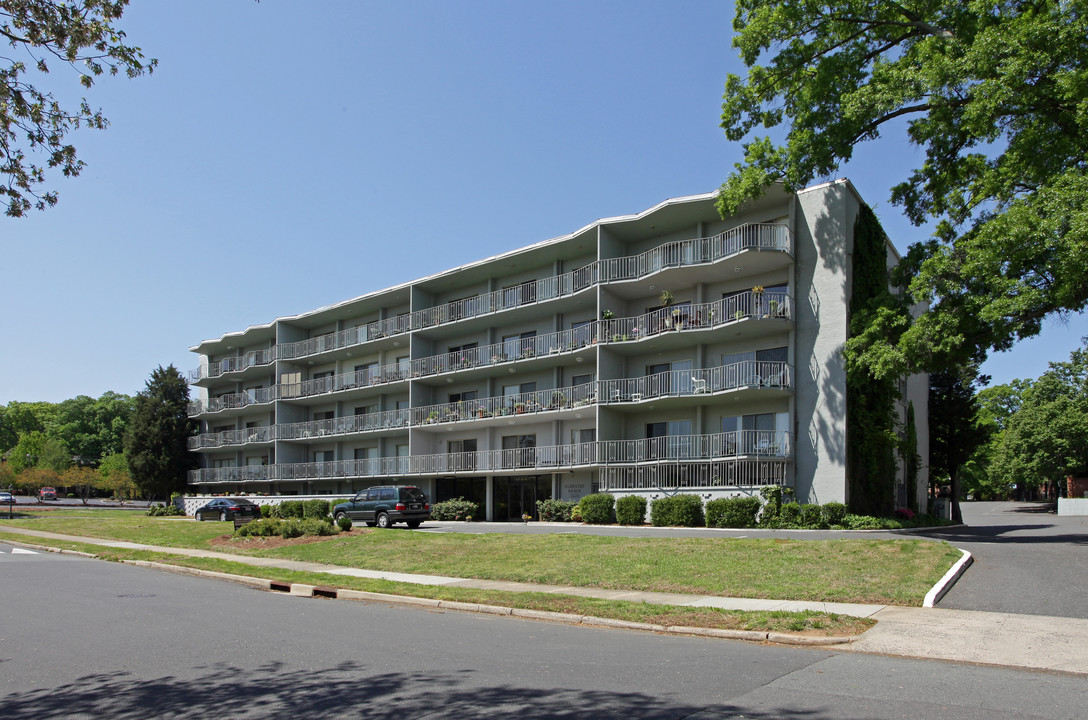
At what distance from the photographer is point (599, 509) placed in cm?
3017

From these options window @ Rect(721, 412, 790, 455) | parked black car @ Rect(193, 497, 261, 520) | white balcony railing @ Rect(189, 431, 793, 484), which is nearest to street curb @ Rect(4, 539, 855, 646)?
white balcony railing @ Rect(189, 431, 793, 484)

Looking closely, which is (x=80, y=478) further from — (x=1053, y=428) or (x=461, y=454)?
(x=1053, y=428)

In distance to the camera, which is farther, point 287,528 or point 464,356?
point 464,356

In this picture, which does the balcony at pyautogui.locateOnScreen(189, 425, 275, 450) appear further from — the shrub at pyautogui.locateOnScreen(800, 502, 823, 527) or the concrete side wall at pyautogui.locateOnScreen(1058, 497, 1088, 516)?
the concrete side wall at pyautogui.locateOnScreen(1058, 497, 1088, 516)

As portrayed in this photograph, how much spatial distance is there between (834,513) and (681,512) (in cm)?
501

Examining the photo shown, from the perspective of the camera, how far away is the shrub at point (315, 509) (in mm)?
38156

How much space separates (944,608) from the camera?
11.1m

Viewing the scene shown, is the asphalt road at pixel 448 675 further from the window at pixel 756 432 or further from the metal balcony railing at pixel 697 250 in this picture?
the metal balcony railing at pixel 697 250

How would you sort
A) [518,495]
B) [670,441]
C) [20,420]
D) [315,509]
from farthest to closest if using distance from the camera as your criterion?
[20,420], [315,509], [518,495], [670,441]

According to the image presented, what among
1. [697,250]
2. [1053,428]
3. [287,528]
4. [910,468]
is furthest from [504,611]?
[1053,428]

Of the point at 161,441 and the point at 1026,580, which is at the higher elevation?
the point at 161,441

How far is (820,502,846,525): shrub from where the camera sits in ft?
84.5

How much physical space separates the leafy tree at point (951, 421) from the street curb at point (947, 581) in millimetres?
27822

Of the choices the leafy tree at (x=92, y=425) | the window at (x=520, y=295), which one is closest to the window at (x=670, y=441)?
the window at (x=520, y=295)
